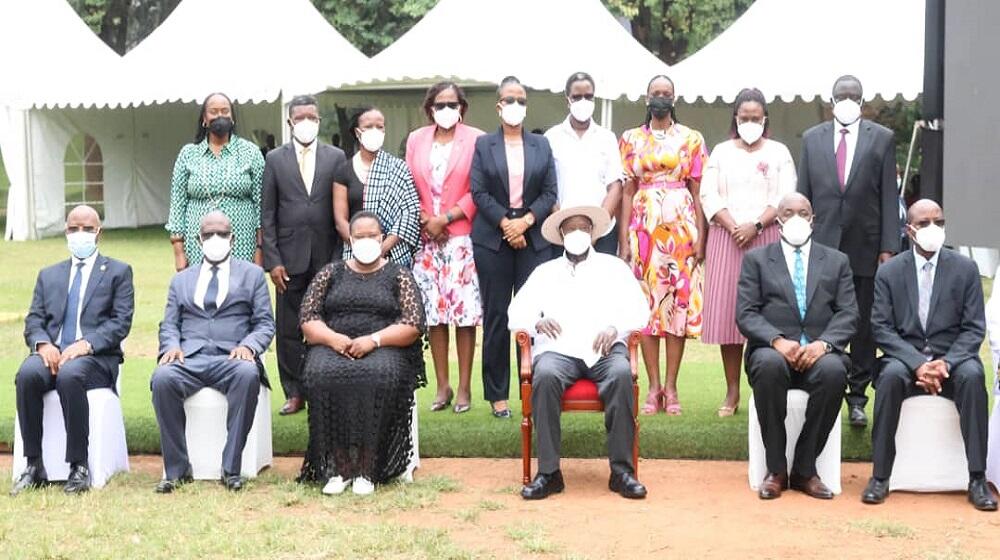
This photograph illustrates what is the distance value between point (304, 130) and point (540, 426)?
2.40 m

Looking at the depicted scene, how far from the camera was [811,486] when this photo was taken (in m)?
6.64

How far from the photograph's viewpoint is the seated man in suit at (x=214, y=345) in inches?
270

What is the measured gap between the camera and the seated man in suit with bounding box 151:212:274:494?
6859 mm

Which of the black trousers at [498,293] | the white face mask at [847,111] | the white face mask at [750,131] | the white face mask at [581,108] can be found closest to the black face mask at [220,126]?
the black trousers at [498,293]

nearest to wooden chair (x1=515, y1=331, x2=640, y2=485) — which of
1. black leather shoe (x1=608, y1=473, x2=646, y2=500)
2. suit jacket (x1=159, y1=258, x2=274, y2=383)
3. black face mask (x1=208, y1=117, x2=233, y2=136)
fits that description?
black leather shoe (x1=608, y1=473, x2=646, y2=500)

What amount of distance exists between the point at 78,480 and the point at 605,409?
8.75 feet

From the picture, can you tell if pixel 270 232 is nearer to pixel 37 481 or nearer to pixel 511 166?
pixel 511 166

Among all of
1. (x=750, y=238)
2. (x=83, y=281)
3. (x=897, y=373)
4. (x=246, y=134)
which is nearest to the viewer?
(x=897, y=373)

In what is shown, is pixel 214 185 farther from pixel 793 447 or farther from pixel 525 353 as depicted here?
pixel 793 447

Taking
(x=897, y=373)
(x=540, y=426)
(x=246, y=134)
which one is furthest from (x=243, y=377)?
(x=246, y=134)

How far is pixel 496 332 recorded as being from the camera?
7.86 meters

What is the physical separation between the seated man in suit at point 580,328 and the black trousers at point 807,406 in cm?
65

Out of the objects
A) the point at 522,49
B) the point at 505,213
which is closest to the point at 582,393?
the point at 505,213

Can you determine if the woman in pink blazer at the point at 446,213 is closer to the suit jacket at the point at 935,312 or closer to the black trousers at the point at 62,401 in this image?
the black trousers at the point at 62,401
